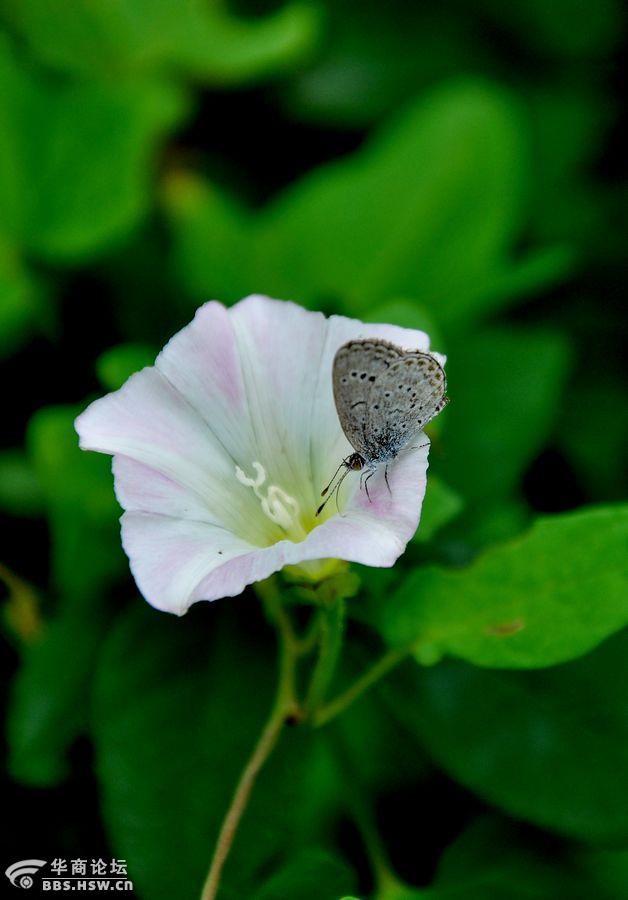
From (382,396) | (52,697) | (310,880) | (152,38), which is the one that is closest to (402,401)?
(382,396)

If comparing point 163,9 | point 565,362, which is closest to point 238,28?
point 163,9

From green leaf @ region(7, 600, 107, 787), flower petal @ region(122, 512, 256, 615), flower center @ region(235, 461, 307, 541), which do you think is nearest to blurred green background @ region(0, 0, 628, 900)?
green leaf @ region(7, 600, 107, 787)

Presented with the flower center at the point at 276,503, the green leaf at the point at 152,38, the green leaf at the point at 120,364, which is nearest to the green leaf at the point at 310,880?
the flower center at the point at 276,503

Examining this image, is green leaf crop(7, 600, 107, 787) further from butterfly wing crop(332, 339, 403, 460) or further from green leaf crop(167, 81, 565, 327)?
green leaf crop(167, 81, 565, 327)

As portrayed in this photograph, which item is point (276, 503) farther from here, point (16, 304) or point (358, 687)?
point (16, 304)

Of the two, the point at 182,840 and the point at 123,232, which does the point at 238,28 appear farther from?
the point at 182,840

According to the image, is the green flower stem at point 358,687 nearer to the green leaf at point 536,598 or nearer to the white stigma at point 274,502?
the green leaf at point 536,598
